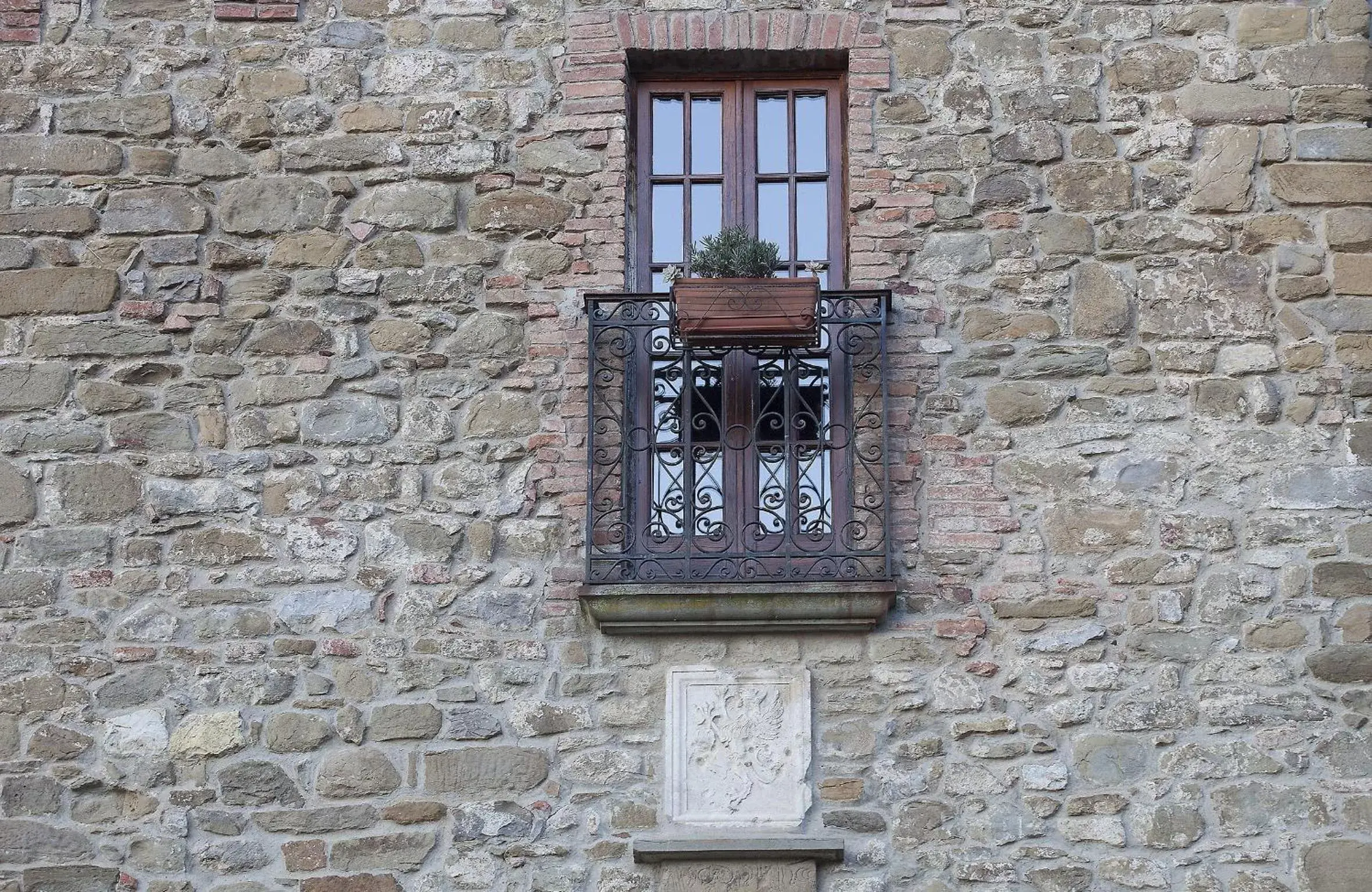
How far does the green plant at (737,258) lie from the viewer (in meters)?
5.75

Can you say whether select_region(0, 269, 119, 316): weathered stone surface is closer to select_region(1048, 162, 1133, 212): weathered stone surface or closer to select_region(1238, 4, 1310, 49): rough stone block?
select_region(1048, 162, 1133, 212): weathered stone surface

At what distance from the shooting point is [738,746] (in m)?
5.58

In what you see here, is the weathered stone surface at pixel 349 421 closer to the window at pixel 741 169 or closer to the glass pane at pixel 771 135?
the window at pixel 741 169

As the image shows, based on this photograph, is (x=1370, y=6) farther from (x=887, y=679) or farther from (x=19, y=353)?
(x=19, y=353)

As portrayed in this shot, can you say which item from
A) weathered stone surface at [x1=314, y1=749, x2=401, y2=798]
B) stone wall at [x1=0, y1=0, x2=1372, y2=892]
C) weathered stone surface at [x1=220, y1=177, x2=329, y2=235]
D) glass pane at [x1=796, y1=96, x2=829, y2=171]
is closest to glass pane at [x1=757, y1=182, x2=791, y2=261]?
glass pane at [x1=796, y1=96, x2=829, y2=171]

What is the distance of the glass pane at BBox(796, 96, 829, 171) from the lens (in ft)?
20.7

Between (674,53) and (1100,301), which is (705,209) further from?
(1100,301)

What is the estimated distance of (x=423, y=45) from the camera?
6.26 metres

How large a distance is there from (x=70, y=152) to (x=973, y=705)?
3764 millimetres

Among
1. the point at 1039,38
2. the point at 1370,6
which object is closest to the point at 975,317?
the point at 1039,38

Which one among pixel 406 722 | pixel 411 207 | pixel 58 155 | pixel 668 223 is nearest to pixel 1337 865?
pixel 406 722

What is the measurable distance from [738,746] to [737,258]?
1.64 m

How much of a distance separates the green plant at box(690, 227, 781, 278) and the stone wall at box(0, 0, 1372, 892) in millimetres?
411

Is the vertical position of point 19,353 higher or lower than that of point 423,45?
lower
